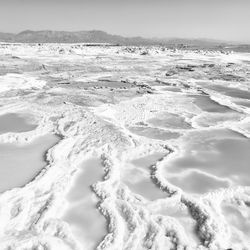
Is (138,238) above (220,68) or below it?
above

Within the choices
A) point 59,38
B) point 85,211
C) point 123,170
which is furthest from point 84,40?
point 85,211

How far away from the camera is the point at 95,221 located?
5.70 metres

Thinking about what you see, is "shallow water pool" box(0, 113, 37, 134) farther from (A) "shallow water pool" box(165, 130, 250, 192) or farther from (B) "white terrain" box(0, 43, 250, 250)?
(A) "shallow water pool" box(165, 130, 250, 192)

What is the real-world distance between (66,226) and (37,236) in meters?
0.47

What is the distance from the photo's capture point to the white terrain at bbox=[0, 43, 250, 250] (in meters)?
5.32

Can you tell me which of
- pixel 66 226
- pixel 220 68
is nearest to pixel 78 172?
pixel 66 226

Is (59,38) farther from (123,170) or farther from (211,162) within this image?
(123,170)

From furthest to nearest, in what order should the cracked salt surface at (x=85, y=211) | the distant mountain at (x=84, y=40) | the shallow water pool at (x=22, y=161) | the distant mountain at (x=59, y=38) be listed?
the distant mountain at (x=59, y=38) → the distant mountain at (x=84, y=40) → the shallow water pool at (x=22, y=161) → the cracked salt surface at (x=85, y=211)

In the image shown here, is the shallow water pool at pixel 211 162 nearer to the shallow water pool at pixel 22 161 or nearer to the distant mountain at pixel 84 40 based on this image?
the shallow water pool at pixel 22 161

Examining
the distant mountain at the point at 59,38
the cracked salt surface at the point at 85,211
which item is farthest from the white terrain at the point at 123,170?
the distant mountain at the point at 59,38

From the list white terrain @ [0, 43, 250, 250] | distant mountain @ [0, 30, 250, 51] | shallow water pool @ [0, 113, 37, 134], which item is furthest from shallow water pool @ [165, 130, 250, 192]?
distant mountain @ [0, 30, 250, 51]

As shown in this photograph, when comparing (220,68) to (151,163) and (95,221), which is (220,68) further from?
(95,221)

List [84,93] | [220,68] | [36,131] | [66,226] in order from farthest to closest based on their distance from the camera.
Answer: [220,68] < [84,93] < [36,131] < [66,226]

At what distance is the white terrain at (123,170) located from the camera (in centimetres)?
532
